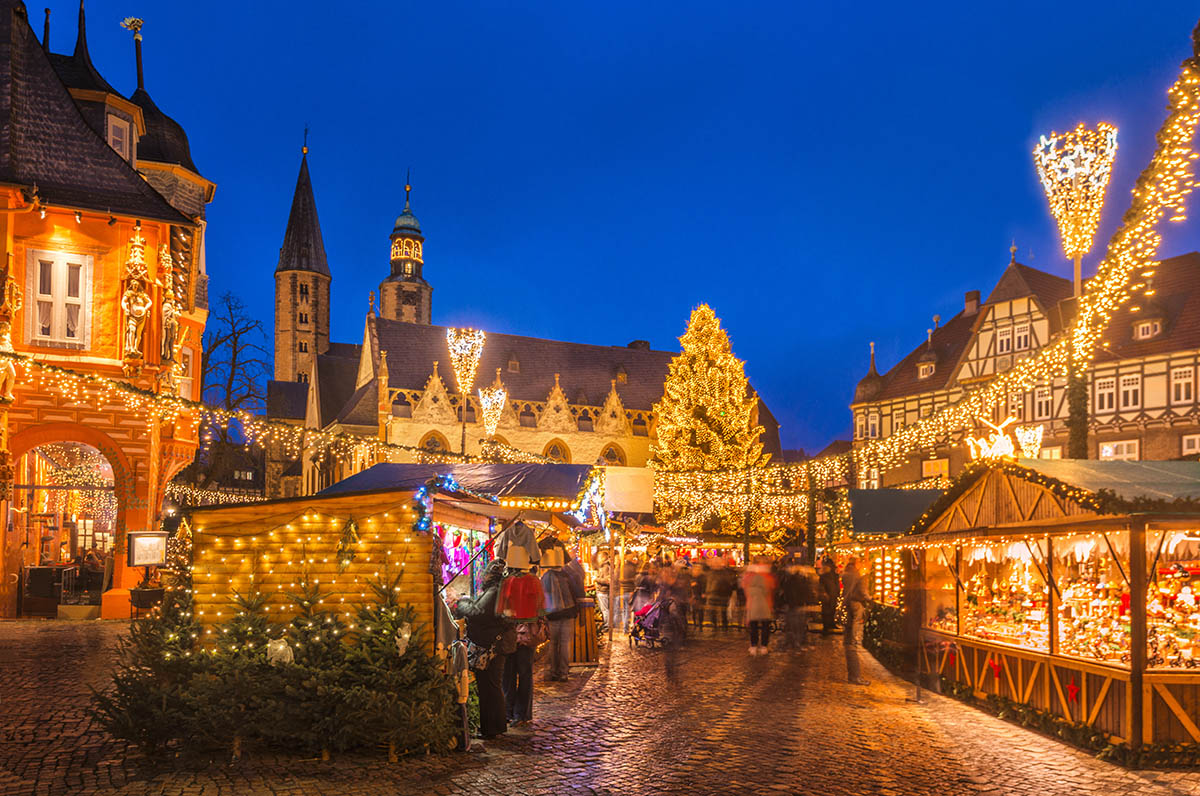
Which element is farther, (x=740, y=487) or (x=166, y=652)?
(x=740, y=487)

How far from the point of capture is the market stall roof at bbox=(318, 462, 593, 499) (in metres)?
17.2

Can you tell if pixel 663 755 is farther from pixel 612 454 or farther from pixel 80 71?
pixel 612 454

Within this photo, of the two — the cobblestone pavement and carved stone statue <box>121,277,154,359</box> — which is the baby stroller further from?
carved stone statue <box>121,277,154,359</box>

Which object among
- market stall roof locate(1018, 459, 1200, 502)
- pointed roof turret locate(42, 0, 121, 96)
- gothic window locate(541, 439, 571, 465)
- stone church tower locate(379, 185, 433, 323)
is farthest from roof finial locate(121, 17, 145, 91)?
stone church tower locate(379, 185, 433, 323)

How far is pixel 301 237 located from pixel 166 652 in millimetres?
81186

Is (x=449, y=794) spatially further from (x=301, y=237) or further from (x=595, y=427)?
(x=301, y=237)

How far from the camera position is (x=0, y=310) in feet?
63.3

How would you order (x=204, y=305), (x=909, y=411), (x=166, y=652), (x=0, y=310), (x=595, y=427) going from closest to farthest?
1. (x=166, y=652)
2. (x=0, y=310)
3. (x=204, y=305)
4. (x=909, y=411)
5. (x=595, y=427)

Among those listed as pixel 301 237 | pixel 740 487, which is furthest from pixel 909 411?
pixel 301 237

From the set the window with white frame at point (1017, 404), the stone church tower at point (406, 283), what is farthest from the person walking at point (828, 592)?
the stone church tower at point (406, 283)

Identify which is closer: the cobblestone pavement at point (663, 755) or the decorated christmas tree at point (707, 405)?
the cobblestone pavement at point (663, 755)

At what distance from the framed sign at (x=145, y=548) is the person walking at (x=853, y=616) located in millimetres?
10134

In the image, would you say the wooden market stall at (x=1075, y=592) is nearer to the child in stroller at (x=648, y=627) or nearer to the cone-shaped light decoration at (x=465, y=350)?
the child in stroller at (x=648, y=627)

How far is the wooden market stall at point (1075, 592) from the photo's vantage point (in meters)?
8.77
